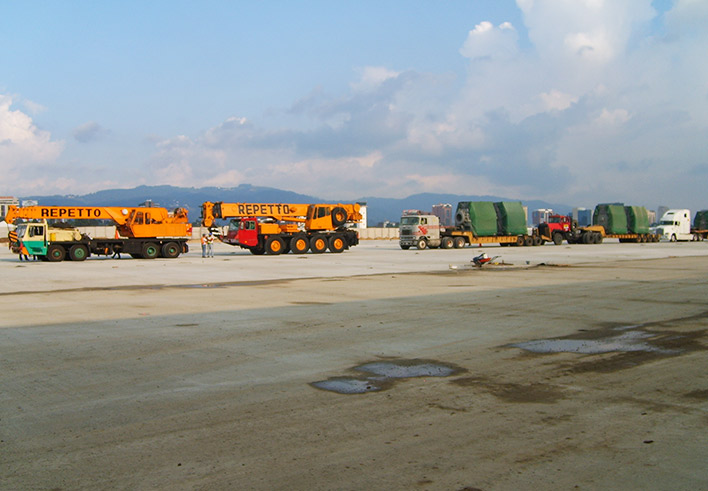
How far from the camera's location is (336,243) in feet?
137

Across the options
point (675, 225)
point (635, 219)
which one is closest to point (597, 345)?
point (635, 219)

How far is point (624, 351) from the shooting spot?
9.49 meters

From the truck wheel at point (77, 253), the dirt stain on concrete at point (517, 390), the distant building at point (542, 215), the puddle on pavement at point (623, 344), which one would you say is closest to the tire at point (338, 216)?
the truck wheel at point (77, 253)

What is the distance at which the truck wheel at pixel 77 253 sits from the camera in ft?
112

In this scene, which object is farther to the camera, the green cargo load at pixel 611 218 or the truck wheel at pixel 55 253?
the green cargo load at pixel 611 218

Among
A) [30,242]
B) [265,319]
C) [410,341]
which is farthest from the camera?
[30,242]

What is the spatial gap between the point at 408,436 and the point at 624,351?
515 cm

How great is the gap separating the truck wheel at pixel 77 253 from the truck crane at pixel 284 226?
7394 millimetres

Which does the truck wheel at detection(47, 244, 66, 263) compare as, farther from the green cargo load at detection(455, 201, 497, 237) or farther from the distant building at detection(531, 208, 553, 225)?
the distant building at detection(531, 208, 553, 225)

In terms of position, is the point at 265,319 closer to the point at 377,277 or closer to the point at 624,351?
the point at 624,351

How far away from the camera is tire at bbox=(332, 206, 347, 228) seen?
4188 centimetres

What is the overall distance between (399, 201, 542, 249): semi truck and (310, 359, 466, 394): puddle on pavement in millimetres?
36218

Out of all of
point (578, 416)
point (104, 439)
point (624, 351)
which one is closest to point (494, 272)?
point (624, 351)

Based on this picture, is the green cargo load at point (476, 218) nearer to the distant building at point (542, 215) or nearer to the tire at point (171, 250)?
the distant building at point (542, 215)
